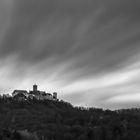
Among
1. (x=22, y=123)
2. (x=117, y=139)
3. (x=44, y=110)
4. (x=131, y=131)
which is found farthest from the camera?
(x=44, y=110)

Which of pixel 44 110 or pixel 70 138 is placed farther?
pixel 44 110

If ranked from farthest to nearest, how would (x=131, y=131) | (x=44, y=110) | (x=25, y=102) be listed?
(x=25, y=102)
(x=44, y=110)
(x=131, y=131)

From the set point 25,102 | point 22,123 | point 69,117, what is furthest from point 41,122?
point 25,102

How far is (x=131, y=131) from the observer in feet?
409

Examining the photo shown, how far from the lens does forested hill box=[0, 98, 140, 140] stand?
11819 cm

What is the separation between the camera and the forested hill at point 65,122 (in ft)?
388

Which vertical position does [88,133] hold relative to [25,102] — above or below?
below

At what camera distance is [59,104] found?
197 meters

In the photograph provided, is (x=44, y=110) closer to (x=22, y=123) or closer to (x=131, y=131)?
(x=22, y=123)

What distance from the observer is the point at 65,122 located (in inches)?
5738

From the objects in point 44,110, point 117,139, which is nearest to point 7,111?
point 44,110

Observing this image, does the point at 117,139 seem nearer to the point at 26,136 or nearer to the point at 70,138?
the point at 70,138

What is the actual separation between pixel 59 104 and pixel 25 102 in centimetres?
1827

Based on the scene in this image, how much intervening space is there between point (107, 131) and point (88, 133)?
23.0 feet
